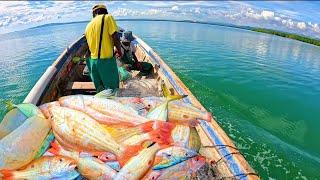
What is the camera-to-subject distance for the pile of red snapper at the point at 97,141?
3.27 m

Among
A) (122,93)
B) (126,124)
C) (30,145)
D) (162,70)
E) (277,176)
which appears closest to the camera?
(30,145)

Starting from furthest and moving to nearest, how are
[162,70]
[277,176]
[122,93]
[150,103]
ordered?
[162,70] < [122,93] < [277,176] < [150,103]

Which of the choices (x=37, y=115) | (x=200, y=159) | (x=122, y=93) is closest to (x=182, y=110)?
(x=200, y=159)

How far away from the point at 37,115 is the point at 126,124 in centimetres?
111

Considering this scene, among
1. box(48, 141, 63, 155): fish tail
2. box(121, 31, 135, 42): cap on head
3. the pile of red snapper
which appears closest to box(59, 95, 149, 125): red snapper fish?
the pile of red snapper

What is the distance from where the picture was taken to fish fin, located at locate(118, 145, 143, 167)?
3.38 metres

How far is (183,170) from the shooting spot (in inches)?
130

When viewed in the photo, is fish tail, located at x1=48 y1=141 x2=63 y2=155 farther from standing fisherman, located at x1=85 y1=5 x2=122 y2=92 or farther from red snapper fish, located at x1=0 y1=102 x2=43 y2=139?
standing fisherman, located at x1=85 y1=5 x2=122 y2=92

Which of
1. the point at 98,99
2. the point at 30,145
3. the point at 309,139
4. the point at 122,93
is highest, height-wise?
the point at 98,99

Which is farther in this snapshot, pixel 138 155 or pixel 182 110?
pixel 182 110

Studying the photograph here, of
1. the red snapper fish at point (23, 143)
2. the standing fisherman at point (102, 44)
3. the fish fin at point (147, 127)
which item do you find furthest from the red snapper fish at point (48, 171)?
the standing fisherman at point (102, 44)

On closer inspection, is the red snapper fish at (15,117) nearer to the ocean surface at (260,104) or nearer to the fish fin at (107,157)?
the fish fin at (107,157)

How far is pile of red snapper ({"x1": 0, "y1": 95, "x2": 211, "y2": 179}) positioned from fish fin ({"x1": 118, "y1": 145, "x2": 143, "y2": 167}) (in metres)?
0.01

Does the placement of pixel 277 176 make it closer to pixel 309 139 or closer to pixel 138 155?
pixel 309 139
